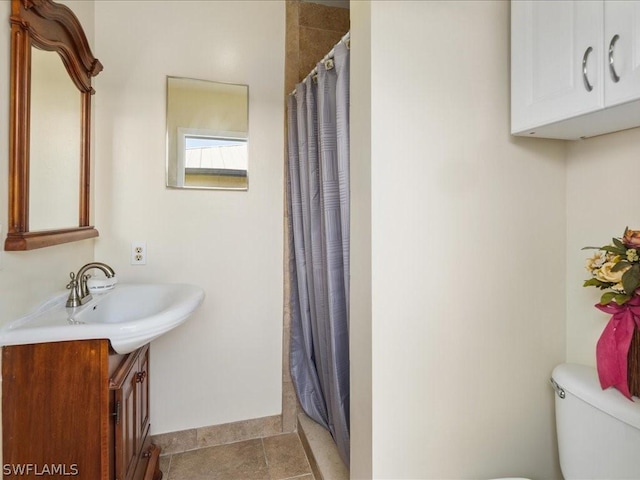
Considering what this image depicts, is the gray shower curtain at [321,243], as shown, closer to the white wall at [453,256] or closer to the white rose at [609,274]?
the white wall at [453,256]

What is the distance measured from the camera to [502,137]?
46.6 inches

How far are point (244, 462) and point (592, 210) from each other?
75.6 inches

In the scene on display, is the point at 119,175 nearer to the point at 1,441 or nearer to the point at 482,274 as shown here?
the point at 1,441

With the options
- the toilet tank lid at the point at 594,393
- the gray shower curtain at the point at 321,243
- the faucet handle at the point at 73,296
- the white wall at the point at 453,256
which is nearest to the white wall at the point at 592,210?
the white wall at the point at 453,256

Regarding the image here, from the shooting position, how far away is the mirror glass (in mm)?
1168

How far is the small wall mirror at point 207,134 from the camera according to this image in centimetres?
183

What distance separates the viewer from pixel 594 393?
0.97m

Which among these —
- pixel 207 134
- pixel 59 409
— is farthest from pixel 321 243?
pixel 59 409

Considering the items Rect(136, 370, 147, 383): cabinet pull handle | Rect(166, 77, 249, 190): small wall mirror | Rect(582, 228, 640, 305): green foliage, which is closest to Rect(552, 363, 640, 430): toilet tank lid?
Rect(582, 228, 640, 305): green foliage

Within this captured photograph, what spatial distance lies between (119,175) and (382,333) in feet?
5.11

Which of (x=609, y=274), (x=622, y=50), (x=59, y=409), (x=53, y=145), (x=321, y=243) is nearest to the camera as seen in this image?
(x=622, y=50)

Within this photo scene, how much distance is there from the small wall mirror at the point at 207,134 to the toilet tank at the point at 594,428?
1.69m

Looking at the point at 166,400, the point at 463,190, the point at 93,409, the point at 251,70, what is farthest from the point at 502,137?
the point at 166,400

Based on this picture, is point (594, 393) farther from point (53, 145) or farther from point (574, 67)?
point (53, 145)
